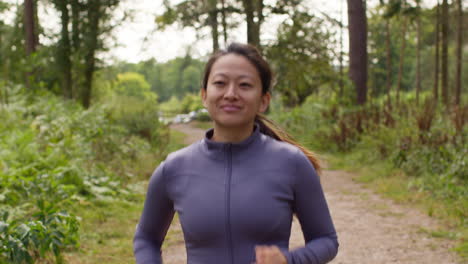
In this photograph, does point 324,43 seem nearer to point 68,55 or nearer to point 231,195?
point 68,55

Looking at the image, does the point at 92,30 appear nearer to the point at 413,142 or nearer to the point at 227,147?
the point at 413,142

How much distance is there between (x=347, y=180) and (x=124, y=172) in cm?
415

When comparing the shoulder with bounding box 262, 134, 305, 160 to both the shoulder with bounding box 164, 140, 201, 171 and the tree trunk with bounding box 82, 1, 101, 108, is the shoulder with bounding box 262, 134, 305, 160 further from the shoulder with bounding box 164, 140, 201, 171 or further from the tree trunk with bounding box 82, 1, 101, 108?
the tree trunk with bounding box 82, 1, 101, 108

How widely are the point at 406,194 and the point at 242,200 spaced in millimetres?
6432

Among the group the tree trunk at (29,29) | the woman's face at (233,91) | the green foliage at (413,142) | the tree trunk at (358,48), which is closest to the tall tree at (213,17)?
the tree trunk at (358,48)

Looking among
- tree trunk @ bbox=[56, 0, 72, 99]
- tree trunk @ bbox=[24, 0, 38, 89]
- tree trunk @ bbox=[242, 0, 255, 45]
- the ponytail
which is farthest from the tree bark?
the ponytail

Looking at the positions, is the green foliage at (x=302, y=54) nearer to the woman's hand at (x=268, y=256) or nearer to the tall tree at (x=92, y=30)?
the tall tree at (x=92, y=30)

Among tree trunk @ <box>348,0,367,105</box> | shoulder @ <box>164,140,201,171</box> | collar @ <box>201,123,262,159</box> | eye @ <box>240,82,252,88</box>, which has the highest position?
tree trunk @ <box>348,0,367,105</box>

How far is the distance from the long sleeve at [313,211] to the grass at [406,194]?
3651mm

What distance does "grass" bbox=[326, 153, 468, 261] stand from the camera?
5723mm

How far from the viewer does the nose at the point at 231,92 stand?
193 centimetres

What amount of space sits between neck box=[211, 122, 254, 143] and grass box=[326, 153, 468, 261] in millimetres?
3839

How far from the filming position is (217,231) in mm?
1854

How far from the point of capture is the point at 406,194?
7727 millimetres
